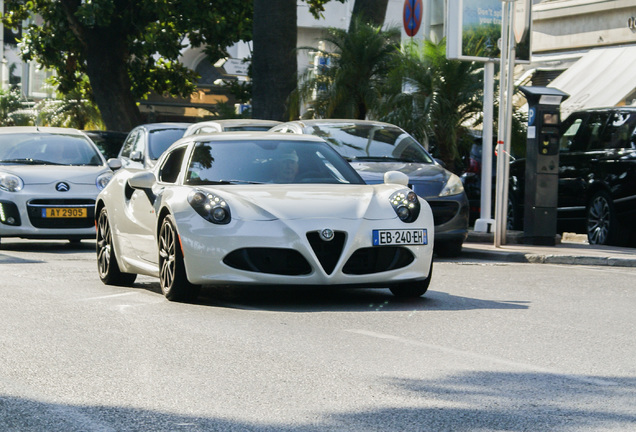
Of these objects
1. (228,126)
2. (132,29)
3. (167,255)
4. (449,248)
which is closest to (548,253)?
(449,248)

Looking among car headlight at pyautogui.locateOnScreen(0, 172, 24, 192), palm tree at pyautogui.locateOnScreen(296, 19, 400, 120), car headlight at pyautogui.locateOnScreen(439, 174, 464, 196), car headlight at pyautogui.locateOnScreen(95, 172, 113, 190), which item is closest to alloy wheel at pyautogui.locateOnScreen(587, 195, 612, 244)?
car headlight at pyautogui.locateOnScreen(439, 174, 464, 196)

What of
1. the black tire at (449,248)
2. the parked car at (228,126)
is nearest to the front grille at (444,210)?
the black tire at (449,248)

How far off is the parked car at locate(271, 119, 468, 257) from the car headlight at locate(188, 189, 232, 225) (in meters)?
5.11

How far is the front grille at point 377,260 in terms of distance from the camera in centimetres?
873

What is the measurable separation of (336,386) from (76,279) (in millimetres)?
5889

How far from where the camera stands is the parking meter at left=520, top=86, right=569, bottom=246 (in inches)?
611

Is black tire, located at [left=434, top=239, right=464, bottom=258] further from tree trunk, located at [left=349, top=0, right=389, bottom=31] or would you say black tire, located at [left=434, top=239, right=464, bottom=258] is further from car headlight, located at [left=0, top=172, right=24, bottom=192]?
tree trunk, located at [left=349, top=0, right=389, bottom=31]

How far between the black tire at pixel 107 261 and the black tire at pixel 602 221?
712cm

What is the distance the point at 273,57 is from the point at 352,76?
93.5 inches

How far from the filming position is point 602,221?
15797mm

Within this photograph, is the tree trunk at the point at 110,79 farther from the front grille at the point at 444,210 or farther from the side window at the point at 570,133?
the front grille at the point at 444,210

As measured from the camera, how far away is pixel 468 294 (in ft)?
32.9

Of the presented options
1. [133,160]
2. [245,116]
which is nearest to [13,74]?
[245,116]

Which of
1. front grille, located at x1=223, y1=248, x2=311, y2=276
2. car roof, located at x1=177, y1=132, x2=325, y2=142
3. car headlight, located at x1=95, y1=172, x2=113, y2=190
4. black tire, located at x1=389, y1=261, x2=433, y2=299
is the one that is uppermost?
car roof, located at x1=177, y1=132, x2=325, y2=142
